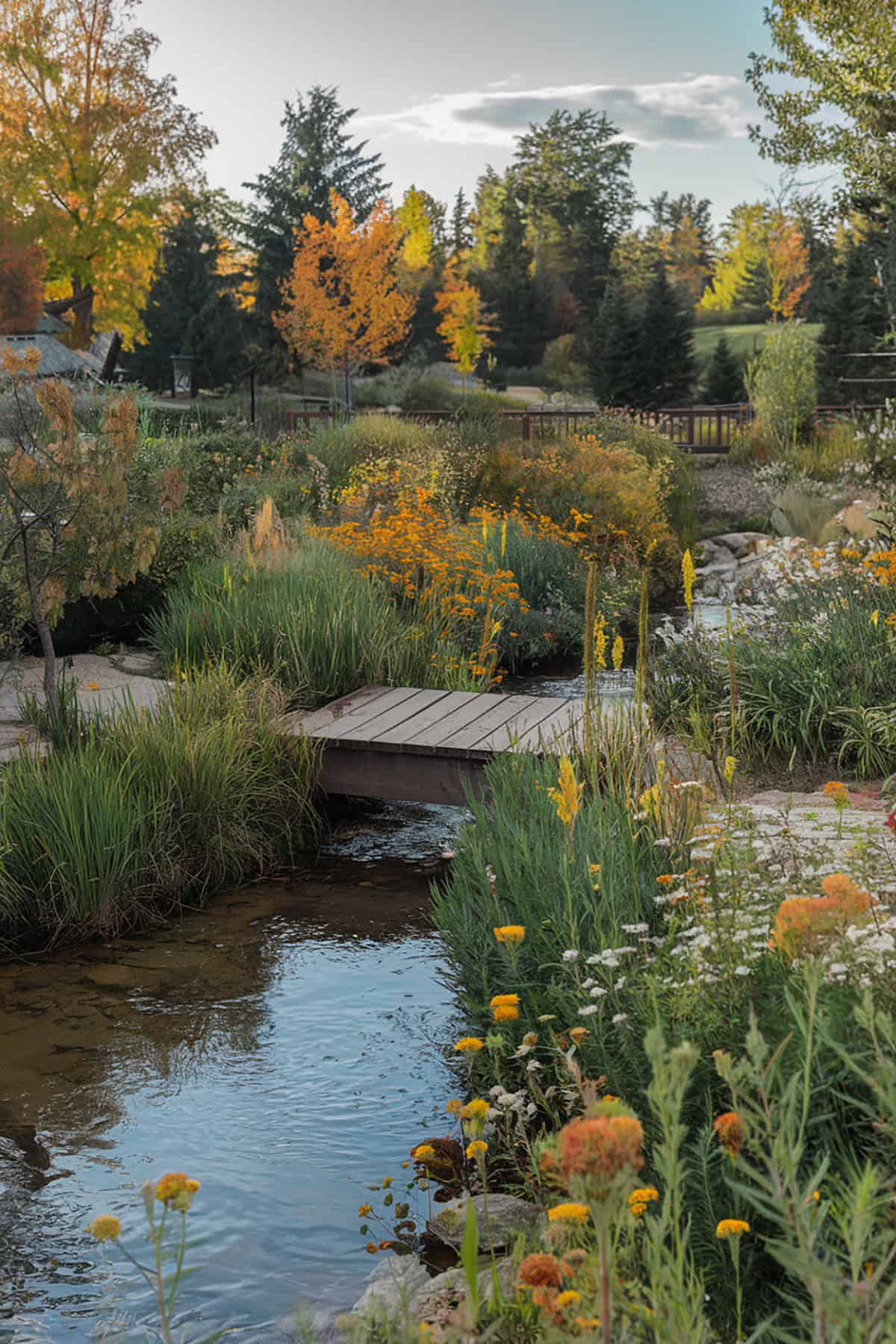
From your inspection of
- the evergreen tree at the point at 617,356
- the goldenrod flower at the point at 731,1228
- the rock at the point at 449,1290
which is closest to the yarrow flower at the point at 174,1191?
the goldenrod flower at the point at 731,1228

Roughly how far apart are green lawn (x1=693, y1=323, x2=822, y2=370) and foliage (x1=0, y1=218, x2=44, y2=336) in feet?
75.9

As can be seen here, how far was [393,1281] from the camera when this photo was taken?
9.50 feet

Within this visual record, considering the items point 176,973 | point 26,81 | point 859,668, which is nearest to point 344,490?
point 859,668

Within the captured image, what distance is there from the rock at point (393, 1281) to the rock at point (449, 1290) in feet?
0.09

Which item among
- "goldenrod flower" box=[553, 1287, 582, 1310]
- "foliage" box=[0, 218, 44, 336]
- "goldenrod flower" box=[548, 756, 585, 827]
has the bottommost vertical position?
"goldenrod flower" box=[553, 1287, 582, 1310]

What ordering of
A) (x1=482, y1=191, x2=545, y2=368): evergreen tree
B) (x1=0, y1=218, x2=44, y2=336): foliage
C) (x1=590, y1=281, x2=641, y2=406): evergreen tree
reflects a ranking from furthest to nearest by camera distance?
(x1=482, y1=191, x2=545, y2=368): evergreen tree
(x1=590, y1=281, x2=641, y2=406): evergreen tree
(x1=0, y1=218, x2=44, y2=336): foliage

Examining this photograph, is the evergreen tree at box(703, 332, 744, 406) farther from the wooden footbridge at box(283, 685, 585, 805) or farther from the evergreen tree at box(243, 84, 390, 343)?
the wooden footbridge at box(283, 685, 585, 805)

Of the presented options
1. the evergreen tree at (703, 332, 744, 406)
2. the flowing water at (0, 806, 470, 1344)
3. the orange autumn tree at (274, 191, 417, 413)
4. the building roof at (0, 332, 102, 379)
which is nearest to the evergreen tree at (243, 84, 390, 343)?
the orange autumn tree at (274, 191, 417, 413)

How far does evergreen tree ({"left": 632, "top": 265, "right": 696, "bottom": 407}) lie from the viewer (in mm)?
32469

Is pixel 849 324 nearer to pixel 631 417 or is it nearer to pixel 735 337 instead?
pixel 631 417

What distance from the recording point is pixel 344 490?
11.4 m

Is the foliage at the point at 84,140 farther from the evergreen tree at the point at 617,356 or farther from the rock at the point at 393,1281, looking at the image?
the rock at the point at 393,1281

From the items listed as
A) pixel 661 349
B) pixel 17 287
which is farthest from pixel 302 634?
pixel 661 349

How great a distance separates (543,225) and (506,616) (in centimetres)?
4617
